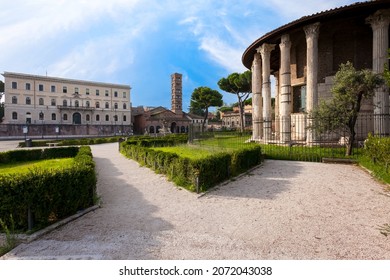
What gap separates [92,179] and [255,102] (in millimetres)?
15649

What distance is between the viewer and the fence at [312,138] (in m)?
10.9

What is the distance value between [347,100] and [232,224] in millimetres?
9643

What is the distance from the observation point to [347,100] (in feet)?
34.1

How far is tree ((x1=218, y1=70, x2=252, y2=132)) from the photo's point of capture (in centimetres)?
3641

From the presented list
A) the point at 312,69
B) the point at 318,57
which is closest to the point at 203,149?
the point at 312,69

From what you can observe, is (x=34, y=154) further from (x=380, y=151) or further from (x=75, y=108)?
(x=75, y=108)

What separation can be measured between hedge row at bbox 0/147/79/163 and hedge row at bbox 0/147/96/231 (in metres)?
11.3

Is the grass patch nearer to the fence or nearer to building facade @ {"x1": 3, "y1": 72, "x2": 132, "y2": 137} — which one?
the fence

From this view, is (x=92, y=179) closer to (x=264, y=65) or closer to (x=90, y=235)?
(x=90, y=235)

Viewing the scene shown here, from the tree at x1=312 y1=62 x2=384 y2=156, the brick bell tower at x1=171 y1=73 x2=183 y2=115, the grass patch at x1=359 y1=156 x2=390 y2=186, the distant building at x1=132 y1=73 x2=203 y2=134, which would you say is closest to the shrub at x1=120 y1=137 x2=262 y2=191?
the tree at x1=312 y1=62 x2=384 y2=156

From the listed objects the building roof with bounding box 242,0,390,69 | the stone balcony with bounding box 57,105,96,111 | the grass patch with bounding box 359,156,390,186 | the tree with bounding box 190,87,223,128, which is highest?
the tree with bounding box 190,87,223,128

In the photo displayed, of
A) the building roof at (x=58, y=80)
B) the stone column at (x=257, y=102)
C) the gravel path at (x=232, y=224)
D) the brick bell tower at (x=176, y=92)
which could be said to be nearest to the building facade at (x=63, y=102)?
the building roof at (x=58, y=80)

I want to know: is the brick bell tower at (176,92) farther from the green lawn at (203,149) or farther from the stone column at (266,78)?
the stone column at (266,78)

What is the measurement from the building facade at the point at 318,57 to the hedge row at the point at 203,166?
16.1 ft
